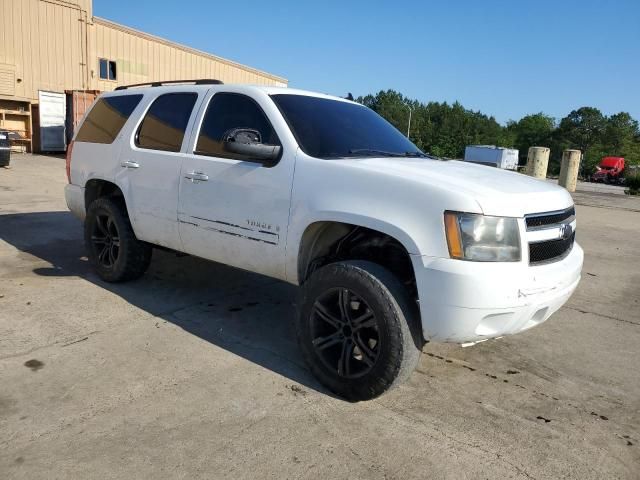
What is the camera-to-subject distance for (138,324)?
404 centimetres

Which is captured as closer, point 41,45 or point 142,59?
point 41,45

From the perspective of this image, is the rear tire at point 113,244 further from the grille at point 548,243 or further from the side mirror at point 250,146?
the grille at point 548,243

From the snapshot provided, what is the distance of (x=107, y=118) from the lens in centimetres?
504

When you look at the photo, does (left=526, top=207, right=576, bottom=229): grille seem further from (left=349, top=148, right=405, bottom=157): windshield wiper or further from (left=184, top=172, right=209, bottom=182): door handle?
(left=184, top=172, right=209, bottom=182): door handle

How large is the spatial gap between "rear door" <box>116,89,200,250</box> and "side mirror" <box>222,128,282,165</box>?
34.6 inches

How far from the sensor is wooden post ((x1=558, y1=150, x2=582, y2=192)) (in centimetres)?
2112

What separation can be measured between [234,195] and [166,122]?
1.26 m

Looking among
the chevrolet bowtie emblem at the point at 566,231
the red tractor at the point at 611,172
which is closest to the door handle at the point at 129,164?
the chevrolet bowtie emblem at the point at 566,231

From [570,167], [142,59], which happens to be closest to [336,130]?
[570,167]

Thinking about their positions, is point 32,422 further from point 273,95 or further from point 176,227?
point 273,95

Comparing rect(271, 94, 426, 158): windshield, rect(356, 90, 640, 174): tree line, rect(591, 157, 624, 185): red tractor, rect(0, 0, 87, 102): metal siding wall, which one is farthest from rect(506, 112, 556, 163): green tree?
rect(271, 94, 426, 158): windshield

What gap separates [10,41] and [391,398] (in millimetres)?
24405

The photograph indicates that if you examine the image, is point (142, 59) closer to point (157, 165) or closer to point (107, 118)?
point (107, 118)

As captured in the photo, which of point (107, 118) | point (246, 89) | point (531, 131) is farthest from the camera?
point (531, 131)
